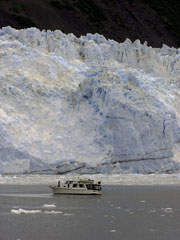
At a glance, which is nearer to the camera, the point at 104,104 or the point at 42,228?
the point at 42,228

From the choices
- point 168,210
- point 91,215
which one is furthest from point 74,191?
point 91,215

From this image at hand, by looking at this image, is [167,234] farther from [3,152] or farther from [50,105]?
[50,105]

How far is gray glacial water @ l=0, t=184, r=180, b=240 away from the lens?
1565cm

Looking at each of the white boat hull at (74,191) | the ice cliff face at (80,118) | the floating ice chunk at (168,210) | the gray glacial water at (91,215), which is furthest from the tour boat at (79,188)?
the ice cliff face at (80,118)

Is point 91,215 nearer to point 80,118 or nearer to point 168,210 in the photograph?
point 168,210

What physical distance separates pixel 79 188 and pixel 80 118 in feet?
28.9

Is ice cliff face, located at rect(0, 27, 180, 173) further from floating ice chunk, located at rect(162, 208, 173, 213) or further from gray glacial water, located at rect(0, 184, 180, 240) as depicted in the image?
floating ice chunk, located at rect(162, 208, 173, 213)

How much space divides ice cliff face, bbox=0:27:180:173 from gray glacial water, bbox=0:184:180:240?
581cm

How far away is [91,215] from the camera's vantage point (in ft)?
62.0

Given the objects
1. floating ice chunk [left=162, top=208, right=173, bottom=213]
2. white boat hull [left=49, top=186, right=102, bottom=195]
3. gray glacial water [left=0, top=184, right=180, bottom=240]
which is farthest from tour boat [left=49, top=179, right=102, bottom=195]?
floating ice chunk [left=162, top=208, right=173, bottom=213]

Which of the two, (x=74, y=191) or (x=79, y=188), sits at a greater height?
(x=79, y=188)

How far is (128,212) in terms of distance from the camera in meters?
19.6

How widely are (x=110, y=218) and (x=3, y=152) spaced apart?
14004mm

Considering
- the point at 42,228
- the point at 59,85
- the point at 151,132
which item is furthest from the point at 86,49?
the point at 42,228
